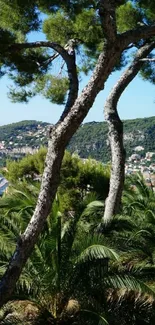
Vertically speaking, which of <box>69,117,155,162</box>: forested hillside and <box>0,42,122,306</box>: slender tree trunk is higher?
<box>69,117,155,162</box>: forested hillside

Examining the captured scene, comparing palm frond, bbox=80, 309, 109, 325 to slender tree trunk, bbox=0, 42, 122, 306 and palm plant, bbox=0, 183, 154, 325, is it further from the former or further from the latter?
slender tree trunk, bbox=0, 42, 122, 306

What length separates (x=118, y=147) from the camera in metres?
7.04

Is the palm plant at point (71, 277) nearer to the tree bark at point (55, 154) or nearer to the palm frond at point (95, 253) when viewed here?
the palm frond at point (95, 253)

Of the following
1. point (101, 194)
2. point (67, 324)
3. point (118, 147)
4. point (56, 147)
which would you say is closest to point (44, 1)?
point (118, 147)

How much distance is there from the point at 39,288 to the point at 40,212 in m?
1.12

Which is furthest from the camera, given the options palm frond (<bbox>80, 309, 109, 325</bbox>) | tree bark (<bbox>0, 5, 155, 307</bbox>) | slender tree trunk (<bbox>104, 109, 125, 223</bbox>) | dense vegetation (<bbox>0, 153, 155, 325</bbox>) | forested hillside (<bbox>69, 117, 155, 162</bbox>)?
forested hillside (<bbox>69, 117, 155, 162</bbox>)

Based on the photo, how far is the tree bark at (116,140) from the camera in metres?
6.91

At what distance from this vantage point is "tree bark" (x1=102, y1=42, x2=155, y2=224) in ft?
22.7

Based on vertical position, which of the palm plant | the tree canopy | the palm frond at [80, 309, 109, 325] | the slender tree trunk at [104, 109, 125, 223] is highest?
the tree canopy

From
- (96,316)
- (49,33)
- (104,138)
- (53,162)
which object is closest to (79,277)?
(96,316)

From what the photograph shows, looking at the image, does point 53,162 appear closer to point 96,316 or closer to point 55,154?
point 55,154

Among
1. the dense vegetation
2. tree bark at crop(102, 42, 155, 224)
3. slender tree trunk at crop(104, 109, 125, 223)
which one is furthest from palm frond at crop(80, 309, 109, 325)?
slender tree trunk at crop(104, 109, 125, 223)

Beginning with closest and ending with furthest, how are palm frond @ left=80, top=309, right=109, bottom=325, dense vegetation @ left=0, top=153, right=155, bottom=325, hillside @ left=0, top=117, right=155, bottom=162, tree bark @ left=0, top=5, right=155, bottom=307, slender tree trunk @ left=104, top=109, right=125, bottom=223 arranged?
palm frond @ left=80, top=309, right=109, bottom=325
tree bark @ left=0, top=5, right=155, bottom=307
dense vegetation @ left=0, top=153, right=155, bottom=325
slender tree trunk @ left=104, top=109, right=125, bottom=223
hillside @ left=0, top=117, right=155, bottom=162

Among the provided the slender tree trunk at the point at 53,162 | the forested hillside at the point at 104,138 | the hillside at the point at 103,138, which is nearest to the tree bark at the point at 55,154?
the slender tree trunk at the point at 53,162
